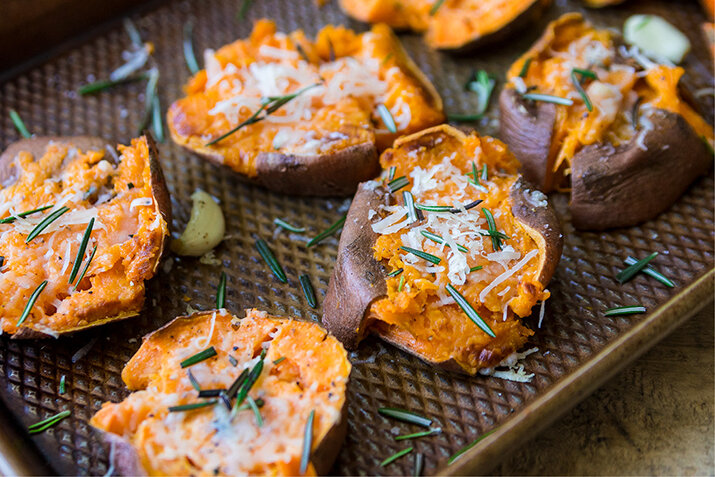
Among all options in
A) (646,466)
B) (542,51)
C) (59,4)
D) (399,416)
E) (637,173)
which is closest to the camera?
(399,416)

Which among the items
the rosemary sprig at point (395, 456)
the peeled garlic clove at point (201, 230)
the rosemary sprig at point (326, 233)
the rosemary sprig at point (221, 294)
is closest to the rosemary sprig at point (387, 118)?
the rosemary sprig at point (326, 233)

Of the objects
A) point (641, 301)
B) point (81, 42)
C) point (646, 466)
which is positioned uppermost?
point (81, 42)

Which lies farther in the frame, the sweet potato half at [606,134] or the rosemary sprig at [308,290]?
the sweet potato half at [606,134]

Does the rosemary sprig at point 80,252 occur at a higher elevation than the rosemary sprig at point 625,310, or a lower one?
higher

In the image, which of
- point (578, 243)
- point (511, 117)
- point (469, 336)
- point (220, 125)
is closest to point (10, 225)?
point (220, 125)

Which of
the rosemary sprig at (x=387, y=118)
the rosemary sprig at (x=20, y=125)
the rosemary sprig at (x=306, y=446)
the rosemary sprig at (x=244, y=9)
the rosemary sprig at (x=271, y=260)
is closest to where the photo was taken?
the rosemary sprig at (x=306, y=446)

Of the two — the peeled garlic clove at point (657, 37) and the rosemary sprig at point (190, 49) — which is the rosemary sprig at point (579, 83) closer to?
the peeled garlic clove at point (657, 37)

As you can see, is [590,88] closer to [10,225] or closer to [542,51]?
[542,51]

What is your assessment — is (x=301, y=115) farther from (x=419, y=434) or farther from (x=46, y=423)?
(x=46, y=423)
